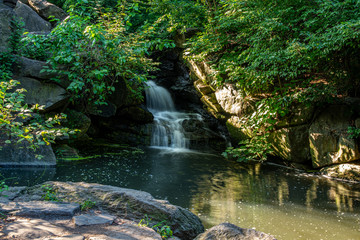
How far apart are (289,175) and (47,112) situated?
8.46 m

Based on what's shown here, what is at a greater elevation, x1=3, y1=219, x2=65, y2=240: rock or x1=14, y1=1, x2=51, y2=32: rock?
x1=14, y1=1, x2=51, y2=32: rock

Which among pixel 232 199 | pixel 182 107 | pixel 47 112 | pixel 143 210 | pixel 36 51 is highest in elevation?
pixel 36 51

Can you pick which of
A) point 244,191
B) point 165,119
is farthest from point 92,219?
point 165,119

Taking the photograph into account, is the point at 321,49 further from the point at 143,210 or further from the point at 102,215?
the point at 102,215

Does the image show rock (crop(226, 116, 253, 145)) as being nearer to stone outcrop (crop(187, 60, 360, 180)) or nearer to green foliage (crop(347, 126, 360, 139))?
stone outcrop (crop(187, 60, 360, 180))

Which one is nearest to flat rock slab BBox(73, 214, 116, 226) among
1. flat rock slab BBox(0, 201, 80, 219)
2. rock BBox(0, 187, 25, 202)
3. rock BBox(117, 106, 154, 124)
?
flat rock slab BBox(0, 201, 80, 219)

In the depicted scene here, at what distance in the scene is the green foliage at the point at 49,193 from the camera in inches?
123

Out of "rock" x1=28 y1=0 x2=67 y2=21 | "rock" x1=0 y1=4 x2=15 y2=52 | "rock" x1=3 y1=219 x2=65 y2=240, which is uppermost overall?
"rock" x1=28 y1=0 x2=67 y2=21

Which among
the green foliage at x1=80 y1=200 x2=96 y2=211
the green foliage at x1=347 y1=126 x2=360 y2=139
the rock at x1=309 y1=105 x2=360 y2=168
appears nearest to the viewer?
the green foliage at x1=80 y1=200 x2=96 y2=211

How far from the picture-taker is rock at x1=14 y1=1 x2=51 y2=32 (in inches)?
429

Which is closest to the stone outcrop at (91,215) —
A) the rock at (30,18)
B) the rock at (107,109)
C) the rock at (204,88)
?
the rock at (107,109)

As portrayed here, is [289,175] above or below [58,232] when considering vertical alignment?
below

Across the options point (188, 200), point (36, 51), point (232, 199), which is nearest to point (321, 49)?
point (232, 199)

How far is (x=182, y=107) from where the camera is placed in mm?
17047
